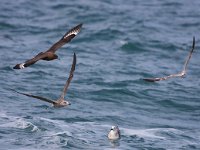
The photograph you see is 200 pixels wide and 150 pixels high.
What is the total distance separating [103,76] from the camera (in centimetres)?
2811

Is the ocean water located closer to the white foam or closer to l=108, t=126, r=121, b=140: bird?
the white foam

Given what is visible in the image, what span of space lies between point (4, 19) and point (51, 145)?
18.6 meters

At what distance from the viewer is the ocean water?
2058 cm

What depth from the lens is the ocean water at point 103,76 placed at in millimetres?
20578

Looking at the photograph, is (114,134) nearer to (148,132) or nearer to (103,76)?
(148,132)

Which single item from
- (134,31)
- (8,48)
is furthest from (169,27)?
(8,48)

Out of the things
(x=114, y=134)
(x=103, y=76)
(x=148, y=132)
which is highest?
(x=103, y=76)

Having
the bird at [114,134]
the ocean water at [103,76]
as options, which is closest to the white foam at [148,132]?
the ocean water at [103,76]

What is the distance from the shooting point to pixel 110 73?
93.6ft

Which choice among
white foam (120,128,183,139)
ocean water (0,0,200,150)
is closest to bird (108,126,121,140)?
ocean water (0,0,200,150)

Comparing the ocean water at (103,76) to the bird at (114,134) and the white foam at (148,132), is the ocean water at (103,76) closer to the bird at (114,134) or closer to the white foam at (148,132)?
the white foam at (148,132)

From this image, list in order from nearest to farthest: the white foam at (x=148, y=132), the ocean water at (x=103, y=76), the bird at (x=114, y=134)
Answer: the bird at (x=114, y=134) < the ocean water at (x=103, y=76) < the white foam at (x=148, y=132)

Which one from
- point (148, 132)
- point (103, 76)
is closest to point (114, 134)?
point (148, 132)

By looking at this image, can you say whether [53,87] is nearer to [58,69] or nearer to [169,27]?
[58,69]
